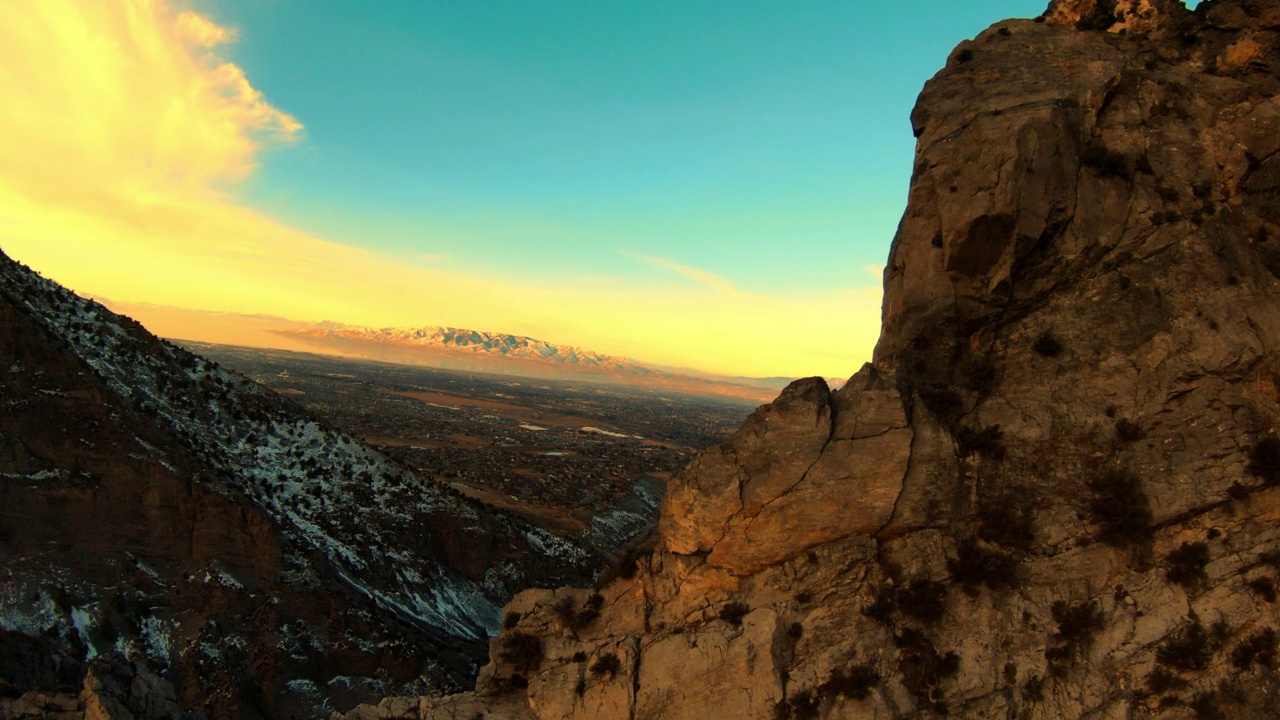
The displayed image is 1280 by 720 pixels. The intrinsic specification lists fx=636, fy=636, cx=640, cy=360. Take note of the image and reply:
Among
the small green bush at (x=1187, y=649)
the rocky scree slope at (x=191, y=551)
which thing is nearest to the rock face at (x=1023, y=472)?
the small green bush at (x=1187, y=649)

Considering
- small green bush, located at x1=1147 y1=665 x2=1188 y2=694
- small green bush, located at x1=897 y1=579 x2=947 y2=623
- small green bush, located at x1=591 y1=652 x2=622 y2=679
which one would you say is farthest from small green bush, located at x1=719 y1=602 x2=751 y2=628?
small green bush, located at x1=1147 y1=665 x2=1188 y2=694

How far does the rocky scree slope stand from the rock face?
1302cm

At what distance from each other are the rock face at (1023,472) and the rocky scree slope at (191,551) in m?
13.0

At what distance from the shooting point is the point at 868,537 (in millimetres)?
13711

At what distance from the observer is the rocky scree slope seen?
2244 cm

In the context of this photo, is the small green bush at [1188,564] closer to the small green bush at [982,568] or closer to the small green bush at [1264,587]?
the small green bush at [1264,587]

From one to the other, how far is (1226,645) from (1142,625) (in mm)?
1231

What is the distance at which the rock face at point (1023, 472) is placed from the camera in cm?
1223

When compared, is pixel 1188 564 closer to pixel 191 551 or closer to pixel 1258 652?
pixel 1258 652

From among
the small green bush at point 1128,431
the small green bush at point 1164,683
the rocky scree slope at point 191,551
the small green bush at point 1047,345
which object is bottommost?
the rocky scree slope at point 191,551

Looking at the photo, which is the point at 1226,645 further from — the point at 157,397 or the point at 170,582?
the point at 157,397

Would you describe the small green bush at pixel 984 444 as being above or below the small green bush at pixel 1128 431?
below

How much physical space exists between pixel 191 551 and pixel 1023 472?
1226 inches

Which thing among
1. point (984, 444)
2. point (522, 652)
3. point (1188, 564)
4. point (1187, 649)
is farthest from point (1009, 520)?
point (522, 652)
